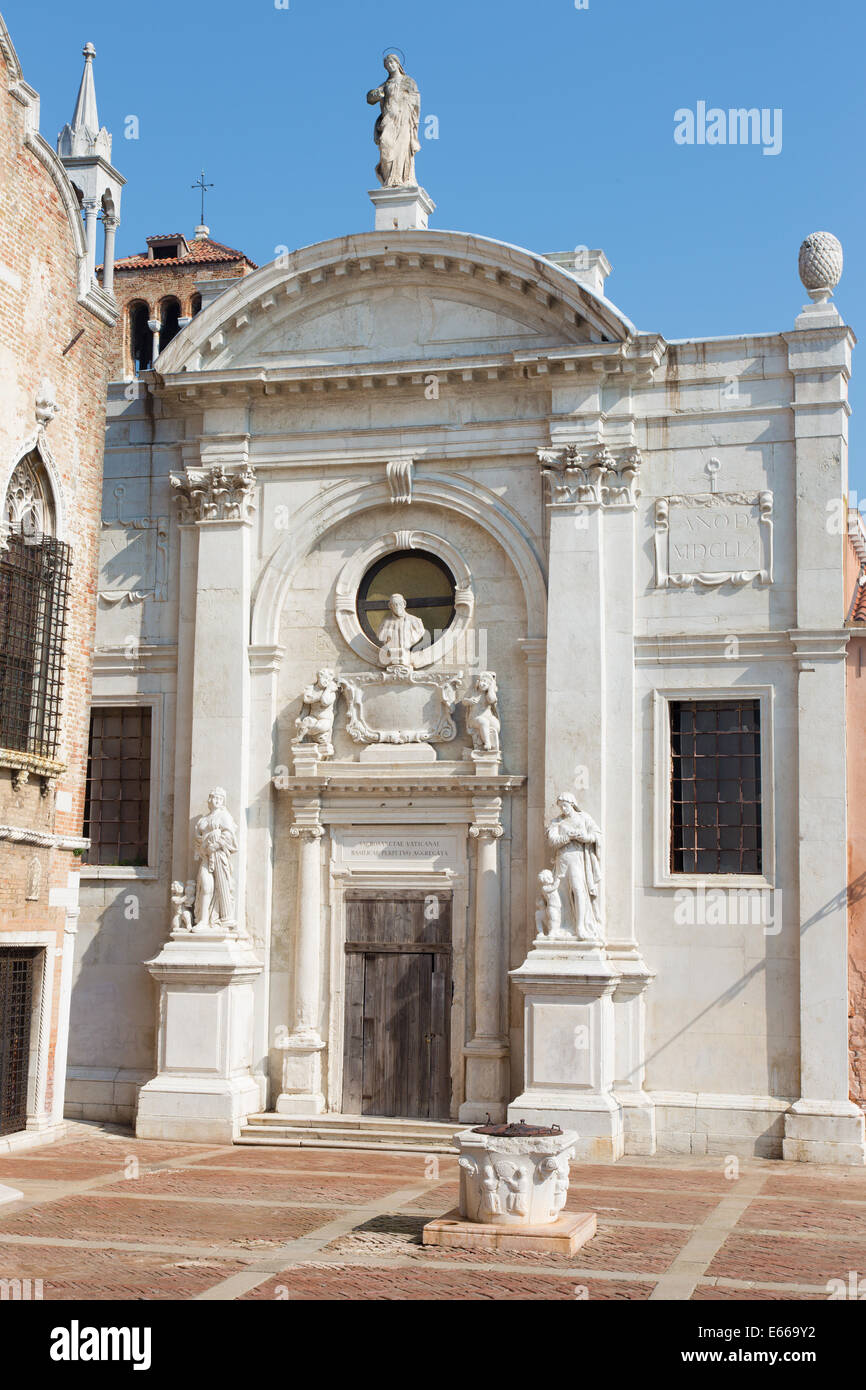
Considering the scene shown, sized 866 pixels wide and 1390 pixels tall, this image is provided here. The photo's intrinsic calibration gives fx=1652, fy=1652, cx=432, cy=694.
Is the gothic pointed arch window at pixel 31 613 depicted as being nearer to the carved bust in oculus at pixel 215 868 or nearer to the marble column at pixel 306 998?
the carved bust in oculus at pixel 215 868

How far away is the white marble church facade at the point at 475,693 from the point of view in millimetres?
20688

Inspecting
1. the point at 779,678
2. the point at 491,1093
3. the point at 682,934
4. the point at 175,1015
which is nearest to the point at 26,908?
the point at 175,1015

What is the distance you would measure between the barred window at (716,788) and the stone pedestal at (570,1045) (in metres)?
2.06

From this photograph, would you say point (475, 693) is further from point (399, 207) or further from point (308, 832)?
point (399, 207)

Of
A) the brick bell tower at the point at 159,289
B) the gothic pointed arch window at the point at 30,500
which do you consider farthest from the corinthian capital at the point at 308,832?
the brick bell tower at the point at 159,289

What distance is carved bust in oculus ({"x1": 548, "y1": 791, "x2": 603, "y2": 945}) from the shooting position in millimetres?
20484

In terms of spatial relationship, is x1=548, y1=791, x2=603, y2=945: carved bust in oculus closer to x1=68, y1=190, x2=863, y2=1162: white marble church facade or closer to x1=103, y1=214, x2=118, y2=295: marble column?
x1=68, y1=190, x2=863, y2=1162: white marble church facade

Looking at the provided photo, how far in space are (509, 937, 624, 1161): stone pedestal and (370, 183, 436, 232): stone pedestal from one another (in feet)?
34.0

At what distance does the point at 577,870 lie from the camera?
2053 centimetres

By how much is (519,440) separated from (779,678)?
476cm

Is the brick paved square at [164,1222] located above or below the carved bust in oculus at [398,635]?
below

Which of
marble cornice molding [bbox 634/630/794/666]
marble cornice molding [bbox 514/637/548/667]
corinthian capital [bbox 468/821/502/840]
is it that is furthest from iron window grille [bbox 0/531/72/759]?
marble cornice molding [bbox 634/630/794/666]

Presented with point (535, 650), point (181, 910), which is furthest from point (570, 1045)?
point (181, 910)

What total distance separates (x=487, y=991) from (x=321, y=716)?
4.34 metres
